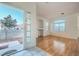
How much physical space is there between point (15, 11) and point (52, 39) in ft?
2.74

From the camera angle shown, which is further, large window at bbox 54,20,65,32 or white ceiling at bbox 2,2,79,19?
large window at bbox 54,20,65,32

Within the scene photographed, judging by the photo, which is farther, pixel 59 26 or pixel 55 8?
pixel 59 26

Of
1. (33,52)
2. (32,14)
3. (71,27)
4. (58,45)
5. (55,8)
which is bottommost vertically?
(33,52)

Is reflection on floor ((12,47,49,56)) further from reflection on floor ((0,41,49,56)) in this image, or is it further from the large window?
the large window

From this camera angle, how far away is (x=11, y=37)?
164cm

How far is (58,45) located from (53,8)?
69 cm

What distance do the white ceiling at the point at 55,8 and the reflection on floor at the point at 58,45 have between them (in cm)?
43

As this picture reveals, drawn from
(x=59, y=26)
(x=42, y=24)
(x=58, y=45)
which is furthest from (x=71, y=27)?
(x=42, y=24)

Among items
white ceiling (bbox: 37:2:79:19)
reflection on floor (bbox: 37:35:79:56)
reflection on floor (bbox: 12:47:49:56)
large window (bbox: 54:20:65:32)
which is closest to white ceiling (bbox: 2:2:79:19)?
white ceiling (bbox: 37:2:79:19)

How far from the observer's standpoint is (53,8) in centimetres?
169

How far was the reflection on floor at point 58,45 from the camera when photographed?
5.51 feet

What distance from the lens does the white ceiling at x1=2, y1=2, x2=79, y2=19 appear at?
64.7 inches

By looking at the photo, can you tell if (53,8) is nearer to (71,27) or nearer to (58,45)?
(71,27)

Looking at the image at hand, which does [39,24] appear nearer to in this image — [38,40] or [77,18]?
[38,40]
